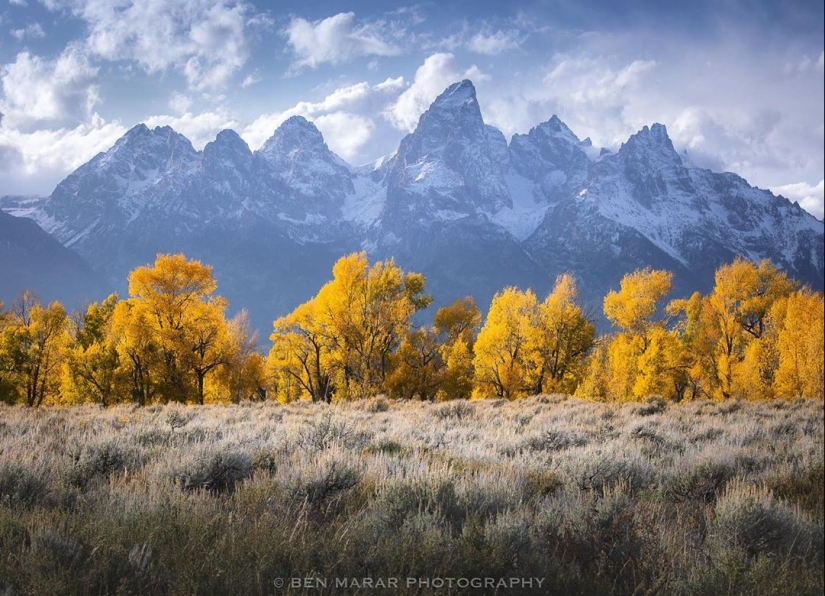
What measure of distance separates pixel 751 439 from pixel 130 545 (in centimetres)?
1226

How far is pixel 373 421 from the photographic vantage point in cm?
1275

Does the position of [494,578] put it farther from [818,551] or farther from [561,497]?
[818,551]

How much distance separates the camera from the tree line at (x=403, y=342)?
24578mm

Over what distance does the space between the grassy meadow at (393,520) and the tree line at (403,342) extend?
17498mm

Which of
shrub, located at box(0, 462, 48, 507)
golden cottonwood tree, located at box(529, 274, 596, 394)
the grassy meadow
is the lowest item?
the grassy meadow

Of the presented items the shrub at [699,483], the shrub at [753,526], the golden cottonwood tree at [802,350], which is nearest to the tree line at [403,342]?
the golden cottonwood tree at [802,350]

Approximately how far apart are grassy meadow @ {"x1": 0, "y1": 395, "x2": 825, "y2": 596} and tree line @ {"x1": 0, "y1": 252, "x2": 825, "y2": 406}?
17.5m

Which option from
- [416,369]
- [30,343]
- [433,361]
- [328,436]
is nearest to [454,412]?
[328,436]

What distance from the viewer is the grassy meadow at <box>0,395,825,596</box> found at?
9.37 feet

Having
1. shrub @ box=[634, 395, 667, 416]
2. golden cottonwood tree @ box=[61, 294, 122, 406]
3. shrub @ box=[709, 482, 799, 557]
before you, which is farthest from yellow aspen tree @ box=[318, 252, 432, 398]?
shrub @ box=[709, 482, 799, 557]

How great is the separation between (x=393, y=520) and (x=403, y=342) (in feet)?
93.5

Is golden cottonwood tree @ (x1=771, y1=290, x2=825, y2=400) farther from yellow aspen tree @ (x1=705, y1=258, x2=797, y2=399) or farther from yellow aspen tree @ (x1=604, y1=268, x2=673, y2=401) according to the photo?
yellow aspen tree @ (x1=604, y1=268, x2=673, y2=401)

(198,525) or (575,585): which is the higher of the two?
(198,525)

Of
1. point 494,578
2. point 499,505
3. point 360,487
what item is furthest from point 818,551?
point 360,487
